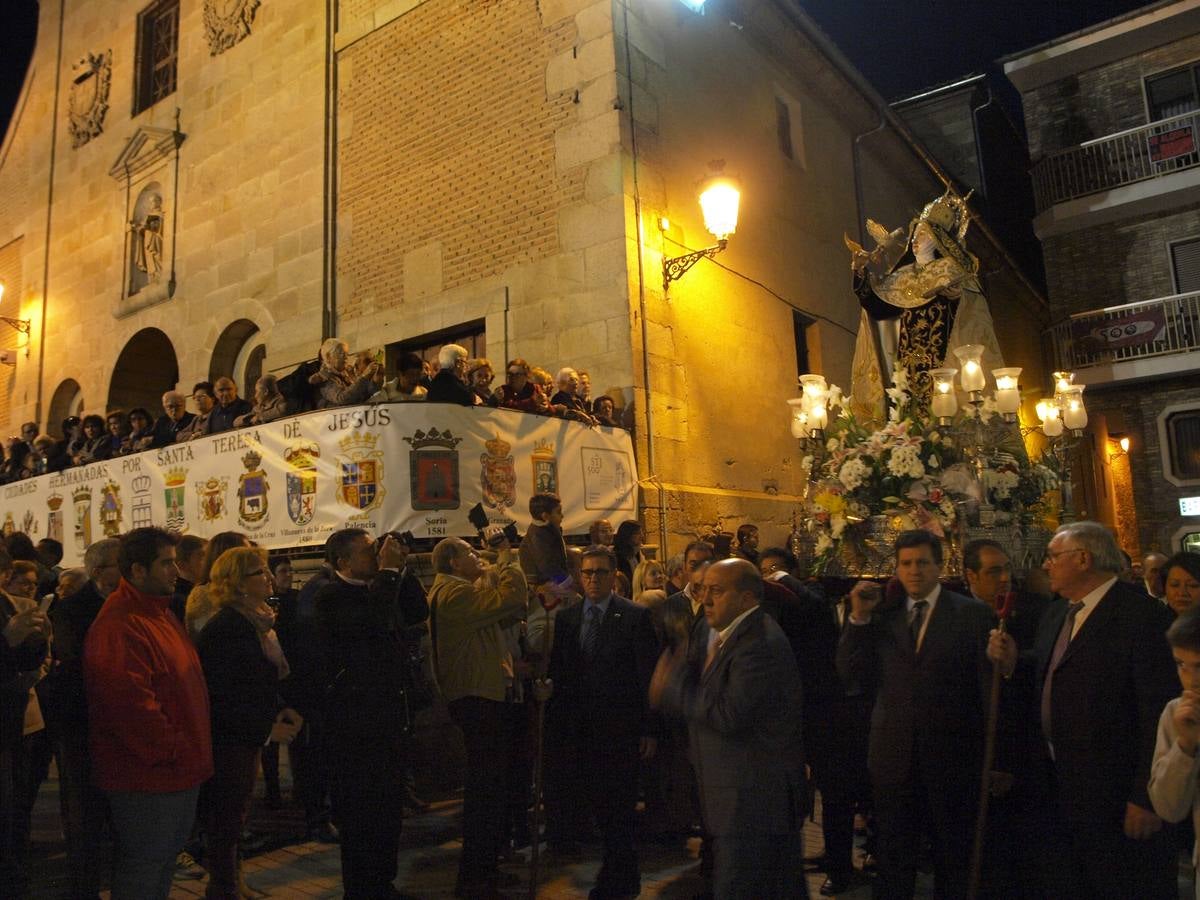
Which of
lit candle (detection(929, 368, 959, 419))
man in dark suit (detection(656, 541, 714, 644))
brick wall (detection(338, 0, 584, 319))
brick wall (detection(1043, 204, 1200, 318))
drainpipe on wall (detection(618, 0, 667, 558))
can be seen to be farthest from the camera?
brick wall (detection(1043, 204, 1200, 318))

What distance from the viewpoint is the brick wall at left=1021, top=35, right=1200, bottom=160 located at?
19016 mm

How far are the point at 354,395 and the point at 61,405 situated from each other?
1297cm

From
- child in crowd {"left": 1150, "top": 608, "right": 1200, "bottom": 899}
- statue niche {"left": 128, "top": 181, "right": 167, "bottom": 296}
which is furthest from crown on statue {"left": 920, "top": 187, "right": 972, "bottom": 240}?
statue niche {"left": 128, "top": 181, "right": 167, "bottom": 296}

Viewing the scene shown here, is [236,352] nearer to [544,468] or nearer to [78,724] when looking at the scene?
[544,468]

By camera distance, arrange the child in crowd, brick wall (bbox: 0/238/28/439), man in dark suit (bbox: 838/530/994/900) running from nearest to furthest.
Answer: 1. the child in crowd
2. man in dark suit (bbox: 838/530/994/900)
3. brick wall (bbox: 0/238/28/439)

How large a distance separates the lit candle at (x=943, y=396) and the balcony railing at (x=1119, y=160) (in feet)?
45.0

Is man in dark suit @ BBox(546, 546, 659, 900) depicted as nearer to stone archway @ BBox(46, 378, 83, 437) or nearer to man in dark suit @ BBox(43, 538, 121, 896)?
man in dark suit @ BBox(43, 538, 121, 896)

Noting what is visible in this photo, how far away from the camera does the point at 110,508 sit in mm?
10383

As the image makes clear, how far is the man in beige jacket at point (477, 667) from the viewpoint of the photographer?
4902mm

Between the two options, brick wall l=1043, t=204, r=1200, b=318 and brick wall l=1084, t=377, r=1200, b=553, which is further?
brick wall l=1043, t=204, r=1200, b=318

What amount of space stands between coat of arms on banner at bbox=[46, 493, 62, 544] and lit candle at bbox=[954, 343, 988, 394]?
10215 mm

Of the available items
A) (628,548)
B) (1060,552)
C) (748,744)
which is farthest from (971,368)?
(748,744)

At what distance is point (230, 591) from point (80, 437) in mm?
8860

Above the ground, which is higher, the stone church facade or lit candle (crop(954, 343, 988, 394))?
Result: the stone church facade
